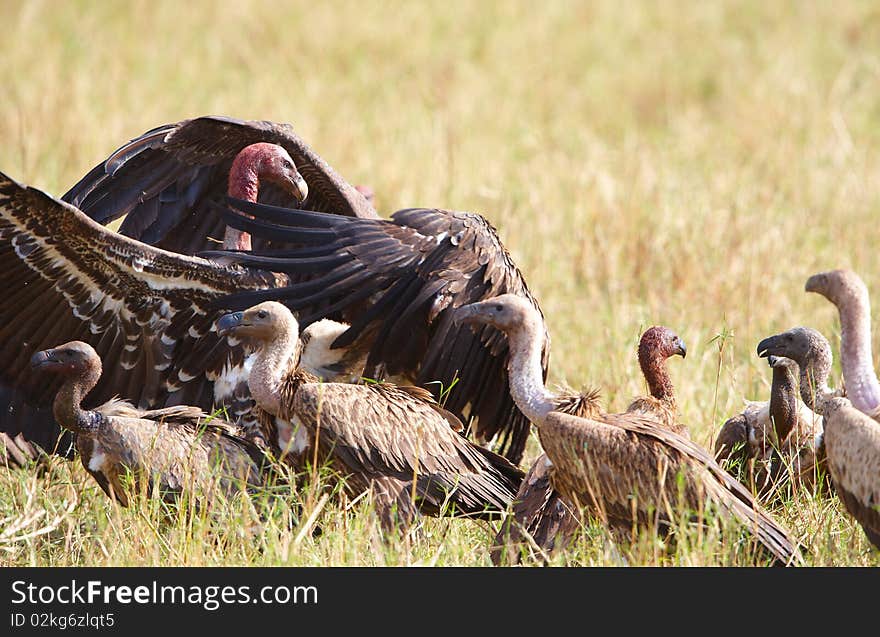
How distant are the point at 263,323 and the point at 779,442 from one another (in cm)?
185

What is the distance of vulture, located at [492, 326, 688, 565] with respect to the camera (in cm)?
464

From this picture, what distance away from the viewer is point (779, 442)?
5246mm

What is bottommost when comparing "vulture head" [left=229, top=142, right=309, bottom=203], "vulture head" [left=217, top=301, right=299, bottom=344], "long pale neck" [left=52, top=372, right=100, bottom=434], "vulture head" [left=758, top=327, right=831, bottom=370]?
"long pale neck" [left=52, top=372, right=100, bottom=434]

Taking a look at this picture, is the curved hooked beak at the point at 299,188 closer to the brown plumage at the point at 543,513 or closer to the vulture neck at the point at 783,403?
the brown plumage at the point at 543,513

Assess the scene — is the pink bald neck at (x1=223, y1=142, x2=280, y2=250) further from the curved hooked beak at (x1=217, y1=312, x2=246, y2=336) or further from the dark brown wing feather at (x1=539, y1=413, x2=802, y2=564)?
the dark brown wing feather at (x1=539, y1=413, x2=802, y2=564)

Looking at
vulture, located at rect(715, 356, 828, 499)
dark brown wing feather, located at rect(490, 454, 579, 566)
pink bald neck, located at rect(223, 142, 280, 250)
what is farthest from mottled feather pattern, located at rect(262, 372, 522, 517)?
pink bald neck, located at rect(223, 142, 280, 250)

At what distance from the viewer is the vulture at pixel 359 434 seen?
4875mm

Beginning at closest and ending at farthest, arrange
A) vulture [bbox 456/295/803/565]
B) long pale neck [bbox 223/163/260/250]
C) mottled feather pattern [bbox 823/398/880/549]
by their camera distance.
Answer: mottled feather pattern [bbox 823/398/880/549] < vulture [bbox 456/295/803/565] < long pale neck [bbox 223/163/260/250]

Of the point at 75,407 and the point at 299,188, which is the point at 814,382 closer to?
the point at 299,188

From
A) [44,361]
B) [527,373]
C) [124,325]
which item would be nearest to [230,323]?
[44,361]

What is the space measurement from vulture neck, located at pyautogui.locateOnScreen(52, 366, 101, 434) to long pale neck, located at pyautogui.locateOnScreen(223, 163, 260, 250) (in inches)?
47.8

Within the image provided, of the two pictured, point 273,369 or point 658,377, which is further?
point 658,377

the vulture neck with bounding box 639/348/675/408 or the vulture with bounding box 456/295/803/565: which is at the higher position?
the vulture neck with bounding box 639/348/675/408
